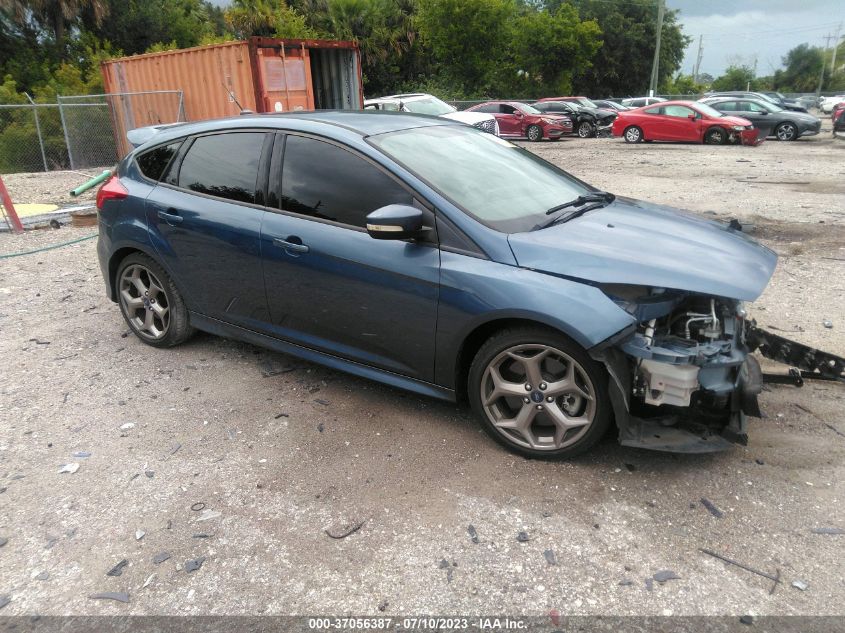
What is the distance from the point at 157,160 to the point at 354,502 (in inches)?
119

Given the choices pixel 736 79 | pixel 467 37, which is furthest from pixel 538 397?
pixel 736 79

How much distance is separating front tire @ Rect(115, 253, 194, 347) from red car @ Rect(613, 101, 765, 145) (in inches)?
784

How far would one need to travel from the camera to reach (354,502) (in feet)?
10.2

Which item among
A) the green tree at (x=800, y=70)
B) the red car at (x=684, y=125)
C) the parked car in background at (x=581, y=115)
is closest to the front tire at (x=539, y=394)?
the red car at (x=684, y=125)

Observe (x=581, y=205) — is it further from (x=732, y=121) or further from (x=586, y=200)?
(x=732, y=121)

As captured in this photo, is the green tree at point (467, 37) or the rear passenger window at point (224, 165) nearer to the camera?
the rear passenger window at point (224, 165)

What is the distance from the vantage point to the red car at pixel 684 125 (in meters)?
20.2

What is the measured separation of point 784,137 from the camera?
22219 mm

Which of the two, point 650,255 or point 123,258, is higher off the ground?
point 650,255

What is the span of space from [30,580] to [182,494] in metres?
0.71

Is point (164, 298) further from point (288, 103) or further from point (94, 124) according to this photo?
point (94, 124)

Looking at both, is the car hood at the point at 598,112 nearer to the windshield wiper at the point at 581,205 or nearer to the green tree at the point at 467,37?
the green tree at the point at 467,37

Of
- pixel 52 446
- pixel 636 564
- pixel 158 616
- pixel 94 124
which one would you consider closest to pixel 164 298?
pixel 52 446

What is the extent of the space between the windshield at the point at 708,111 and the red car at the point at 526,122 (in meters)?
4.85
